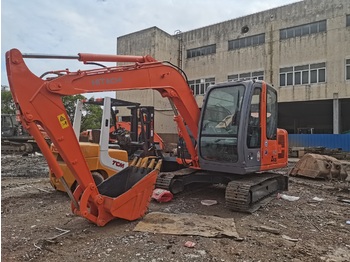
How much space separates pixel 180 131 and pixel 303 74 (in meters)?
19.6

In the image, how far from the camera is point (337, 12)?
70.6ft

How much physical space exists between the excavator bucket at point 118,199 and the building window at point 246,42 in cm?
2305

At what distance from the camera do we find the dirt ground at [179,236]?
3.69 meters

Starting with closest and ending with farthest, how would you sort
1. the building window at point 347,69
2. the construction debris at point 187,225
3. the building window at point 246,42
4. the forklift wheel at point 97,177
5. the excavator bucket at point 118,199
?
the excavator bucket at point 118,199 → the construction debris at point 187,225 → the forklift wheel at point 97,177 → the building window at point 347,69 → the building window at point 246,42

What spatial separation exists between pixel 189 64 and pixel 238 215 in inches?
1012

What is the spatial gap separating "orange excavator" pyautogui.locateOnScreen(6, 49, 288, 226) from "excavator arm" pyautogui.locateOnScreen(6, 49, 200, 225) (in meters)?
0.01

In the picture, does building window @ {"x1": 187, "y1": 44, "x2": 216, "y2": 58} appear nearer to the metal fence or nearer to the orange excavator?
the metal fence

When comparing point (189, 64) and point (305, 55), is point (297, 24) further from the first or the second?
point (189, 64)

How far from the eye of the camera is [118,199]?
14.4ft

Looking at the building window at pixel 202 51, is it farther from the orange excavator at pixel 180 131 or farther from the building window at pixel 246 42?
the orange excavator at pixel 180 131

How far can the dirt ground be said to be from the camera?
3.69 metres

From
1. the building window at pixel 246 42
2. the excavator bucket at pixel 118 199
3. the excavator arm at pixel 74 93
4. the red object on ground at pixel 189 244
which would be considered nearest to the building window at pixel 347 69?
the building window at pixel 246 42

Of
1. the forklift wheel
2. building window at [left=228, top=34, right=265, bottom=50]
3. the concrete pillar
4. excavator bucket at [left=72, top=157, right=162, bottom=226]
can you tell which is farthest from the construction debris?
building window at [left=228, top=34, right=265, bottom=50]

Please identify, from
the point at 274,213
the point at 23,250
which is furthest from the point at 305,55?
the point at 23,250
